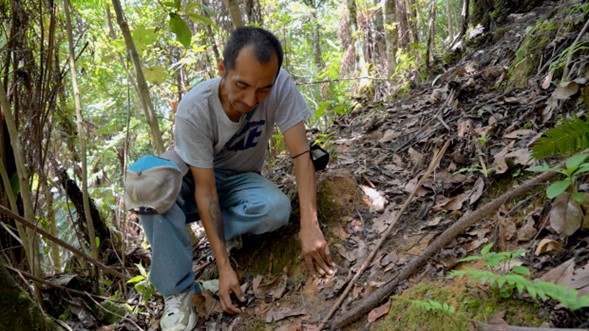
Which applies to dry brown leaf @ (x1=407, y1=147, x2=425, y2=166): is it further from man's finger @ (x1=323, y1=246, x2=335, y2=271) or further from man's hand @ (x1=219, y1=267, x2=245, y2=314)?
man's hand @ (x1=219, y1=267, x2=245, y2=314)

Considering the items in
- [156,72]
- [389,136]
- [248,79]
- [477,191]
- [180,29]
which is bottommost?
[389,136]

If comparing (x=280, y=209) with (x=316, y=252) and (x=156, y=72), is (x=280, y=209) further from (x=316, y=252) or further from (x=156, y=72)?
(x=156, y=72)

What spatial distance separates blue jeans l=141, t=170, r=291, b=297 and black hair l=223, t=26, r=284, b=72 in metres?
0.78

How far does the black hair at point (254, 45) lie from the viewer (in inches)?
83.3

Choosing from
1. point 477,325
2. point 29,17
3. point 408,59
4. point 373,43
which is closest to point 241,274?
point 477,325

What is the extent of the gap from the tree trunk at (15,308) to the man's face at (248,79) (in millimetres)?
1275

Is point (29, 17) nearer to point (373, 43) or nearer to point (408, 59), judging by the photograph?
point (408, 59)

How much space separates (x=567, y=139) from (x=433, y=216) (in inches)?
30.5

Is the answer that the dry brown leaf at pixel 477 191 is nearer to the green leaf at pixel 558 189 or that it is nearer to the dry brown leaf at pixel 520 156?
the dry brown leaf at pixel 520 156

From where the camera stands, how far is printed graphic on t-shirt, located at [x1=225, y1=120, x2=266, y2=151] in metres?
2.57

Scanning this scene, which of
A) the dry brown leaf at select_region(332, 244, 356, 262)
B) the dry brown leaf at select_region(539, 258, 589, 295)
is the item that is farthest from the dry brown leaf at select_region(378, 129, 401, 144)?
the dry brown leaf at select_region(539, 258, 589, 295)

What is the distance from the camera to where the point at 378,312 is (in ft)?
5.85

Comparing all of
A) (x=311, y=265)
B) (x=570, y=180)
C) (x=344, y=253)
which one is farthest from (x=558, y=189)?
(x=311, y=265)

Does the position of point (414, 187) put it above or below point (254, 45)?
below
